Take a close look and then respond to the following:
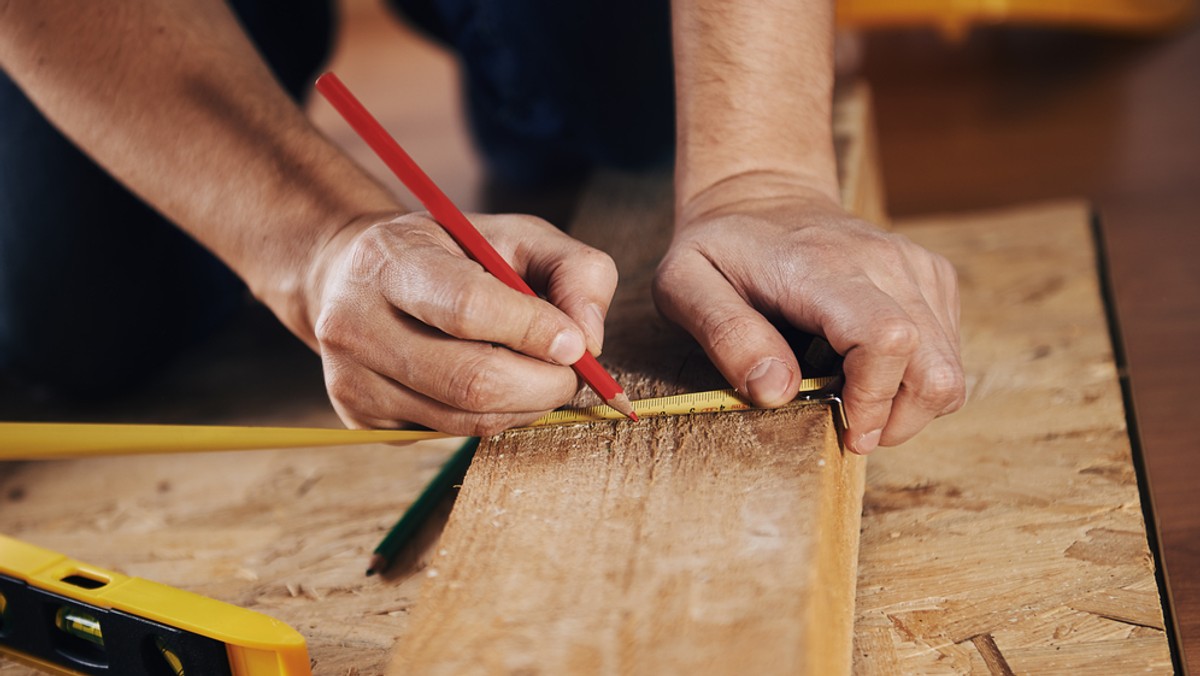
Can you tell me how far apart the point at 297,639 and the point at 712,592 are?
329mm

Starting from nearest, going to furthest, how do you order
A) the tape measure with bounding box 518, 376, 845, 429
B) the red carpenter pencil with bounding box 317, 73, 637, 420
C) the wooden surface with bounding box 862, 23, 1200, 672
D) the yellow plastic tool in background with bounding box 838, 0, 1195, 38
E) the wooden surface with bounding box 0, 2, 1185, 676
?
the red carpenter pencil with bounding box 317, 73, 637, 420 < the tape measure with bounding box 518, 376, 845, 429 < the wooden surface with bounding box 0, 2, 1185, 676 < the wooden surface with bounding box 862, 23, 1200, 672 < the yellow plastic tool in background with bounding box 838, 0, 1195, 38

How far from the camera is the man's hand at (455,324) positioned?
2.77 ft

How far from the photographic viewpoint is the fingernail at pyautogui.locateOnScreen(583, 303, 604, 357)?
34.9 inches

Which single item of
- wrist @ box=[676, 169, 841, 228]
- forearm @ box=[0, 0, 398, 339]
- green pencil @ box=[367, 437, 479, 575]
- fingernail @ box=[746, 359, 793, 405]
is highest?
forearm @ box=[0, 0, 398, 339]

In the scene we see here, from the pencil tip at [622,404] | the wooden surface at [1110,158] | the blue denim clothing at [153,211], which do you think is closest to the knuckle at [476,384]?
the pencil tip at [622,404]

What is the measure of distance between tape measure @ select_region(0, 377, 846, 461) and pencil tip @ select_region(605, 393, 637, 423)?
2 centimetres

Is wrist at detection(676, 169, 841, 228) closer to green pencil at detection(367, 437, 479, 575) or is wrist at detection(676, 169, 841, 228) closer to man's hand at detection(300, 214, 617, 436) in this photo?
man's hand at detection(300, 214, 617, 436)

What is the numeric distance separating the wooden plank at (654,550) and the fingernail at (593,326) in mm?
89

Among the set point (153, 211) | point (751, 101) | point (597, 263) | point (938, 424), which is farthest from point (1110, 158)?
point (153, 211)

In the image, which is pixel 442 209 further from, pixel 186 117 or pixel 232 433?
pixel 186 117

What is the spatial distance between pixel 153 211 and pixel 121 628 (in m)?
0.99

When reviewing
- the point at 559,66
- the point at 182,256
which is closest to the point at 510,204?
the point at 559,66

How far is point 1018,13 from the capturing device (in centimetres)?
245

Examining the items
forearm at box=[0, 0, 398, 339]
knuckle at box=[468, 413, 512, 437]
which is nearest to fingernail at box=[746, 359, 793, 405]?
knuckle at box=[468, 413, 512, 437]
